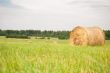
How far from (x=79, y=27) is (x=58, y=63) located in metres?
15.3

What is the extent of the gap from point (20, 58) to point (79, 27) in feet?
50.7

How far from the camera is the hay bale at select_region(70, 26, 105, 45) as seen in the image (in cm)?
1728

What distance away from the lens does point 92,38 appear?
17344 mm

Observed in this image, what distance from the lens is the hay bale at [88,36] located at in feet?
56.7

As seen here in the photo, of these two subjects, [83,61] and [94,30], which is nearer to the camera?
[83,61]

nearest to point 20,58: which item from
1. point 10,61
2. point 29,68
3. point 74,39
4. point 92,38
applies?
point 10,61

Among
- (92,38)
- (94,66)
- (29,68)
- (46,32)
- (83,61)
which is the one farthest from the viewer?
(46,32)

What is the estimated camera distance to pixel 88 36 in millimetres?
17250

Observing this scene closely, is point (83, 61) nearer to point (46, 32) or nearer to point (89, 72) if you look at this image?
point (89, 72)

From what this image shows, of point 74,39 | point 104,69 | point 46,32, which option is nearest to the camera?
point 104,69

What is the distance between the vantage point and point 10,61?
10.0 feet

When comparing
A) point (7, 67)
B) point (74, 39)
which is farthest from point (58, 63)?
point (74, 39)

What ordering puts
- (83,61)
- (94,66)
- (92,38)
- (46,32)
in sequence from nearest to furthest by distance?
(94,66)
(83,61)
(92,38)
(46,32)

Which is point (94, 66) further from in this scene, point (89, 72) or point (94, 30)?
point (94, 30)
